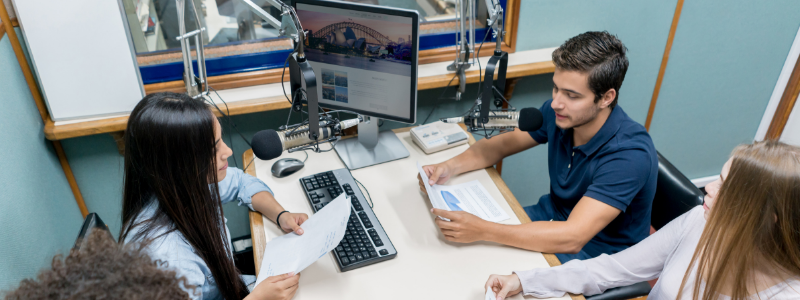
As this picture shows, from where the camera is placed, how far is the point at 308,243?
45.0 inches

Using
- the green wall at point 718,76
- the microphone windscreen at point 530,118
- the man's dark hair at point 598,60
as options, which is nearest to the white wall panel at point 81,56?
the microphone windscreen at point 530,118

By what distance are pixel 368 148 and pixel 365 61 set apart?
32 cm

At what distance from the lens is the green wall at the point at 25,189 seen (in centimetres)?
123

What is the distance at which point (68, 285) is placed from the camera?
0.68m

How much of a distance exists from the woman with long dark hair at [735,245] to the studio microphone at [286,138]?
0.64 meters

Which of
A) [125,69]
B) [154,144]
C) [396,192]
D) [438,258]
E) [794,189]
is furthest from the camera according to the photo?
[125,69]

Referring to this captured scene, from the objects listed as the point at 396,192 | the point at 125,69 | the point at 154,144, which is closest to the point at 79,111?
the point at 125,69

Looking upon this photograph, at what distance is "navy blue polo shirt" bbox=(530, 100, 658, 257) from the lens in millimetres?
1265

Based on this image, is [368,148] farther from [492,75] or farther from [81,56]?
[81,56]

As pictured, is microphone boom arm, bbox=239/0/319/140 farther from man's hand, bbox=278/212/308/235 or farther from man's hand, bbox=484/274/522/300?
man's hand, bbox=484/274/522/300

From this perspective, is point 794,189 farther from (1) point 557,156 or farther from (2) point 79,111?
(2) point 79,111

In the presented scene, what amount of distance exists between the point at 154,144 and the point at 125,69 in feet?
2.24

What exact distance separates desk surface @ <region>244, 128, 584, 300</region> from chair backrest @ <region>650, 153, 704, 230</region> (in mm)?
429

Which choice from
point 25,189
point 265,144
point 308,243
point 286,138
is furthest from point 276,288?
point 25,189
